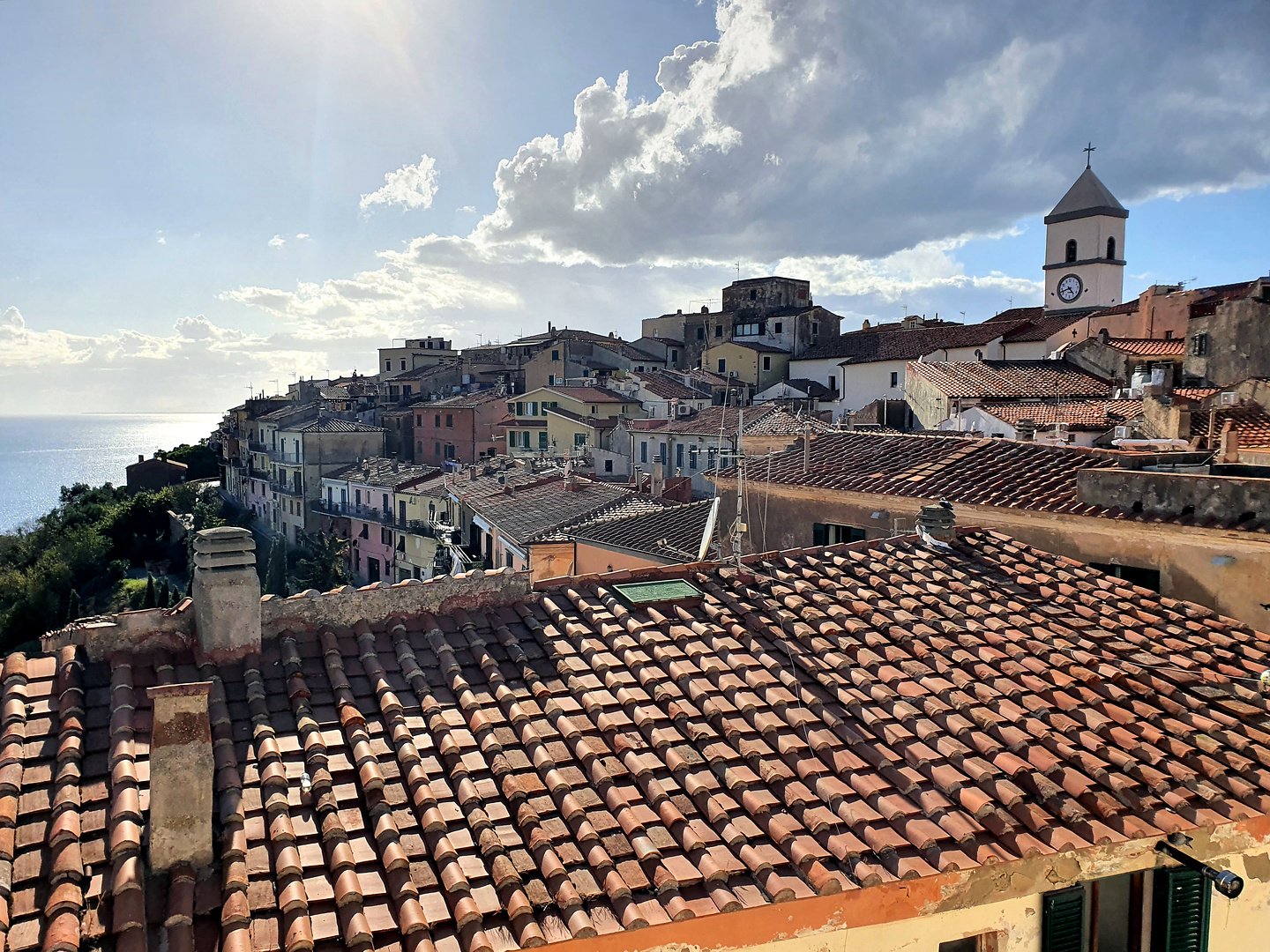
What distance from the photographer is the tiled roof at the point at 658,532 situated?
15930mm

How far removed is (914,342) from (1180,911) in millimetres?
39234

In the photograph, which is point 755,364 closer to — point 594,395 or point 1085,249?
point 594,395

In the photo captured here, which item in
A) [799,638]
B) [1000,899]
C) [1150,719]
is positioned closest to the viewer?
[1000,899]

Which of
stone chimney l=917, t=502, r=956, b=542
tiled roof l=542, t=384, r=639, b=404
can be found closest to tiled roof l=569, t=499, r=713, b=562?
stone chimney l=917, t=502, r=956, b=542

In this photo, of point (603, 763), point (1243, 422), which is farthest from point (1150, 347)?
point (603, 763)

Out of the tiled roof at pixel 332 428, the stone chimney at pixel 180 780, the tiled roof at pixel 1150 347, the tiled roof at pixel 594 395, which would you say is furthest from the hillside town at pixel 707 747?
the tiled roof at pixel 332 428

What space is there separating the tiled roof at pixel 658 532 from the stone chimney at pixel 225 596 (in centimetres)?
933

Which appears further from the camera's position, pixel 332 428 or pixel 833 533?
pixel 332 428

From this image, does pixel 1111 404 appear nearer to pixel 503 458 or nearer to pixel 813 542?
pixel 813 542

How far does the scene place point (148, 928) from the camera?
414 centimetres

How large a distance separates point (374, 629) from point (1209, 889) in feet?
18.5

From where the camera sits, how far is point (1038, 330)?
4234 cm

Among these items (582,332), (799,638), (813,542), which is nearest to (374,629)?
(799,638)

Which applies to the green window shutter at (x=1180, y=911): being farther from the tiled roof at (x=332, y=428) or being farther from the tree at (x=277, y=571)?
the tiled roof at (x=332, y=428)
